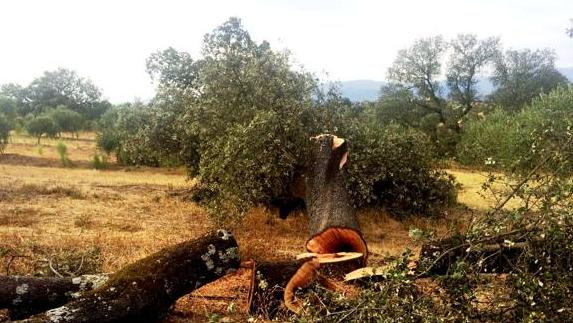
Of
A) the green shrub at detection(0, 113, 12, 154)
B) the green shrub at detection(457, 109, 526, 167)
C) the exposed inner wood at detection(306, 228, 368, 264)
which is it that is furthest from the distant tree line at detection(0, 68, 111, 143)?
the exposed inner wood at detection(306, 228, 368, 264)

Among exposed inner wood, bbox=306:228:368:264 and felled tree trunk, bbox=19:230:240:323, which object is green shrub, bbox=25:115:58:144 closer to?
exposed inner wood, bbox=306:228:368:264

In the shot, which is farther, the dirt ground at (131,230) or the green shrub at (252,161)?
the green shrub at (252,161)

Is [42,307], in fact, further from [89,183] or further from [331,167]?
[89,183]

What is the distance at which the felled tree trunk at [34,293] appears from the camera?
6.83 m

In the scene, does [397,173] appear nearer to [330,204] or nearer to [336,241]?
[330,204]

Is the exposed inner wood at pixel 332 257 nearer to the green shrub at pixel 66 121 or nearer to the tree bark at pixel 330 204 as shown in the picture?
the tree bark at pixel 330 204

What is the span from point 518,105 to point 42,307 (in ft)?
171

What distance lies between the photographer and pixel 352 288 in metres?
8.96

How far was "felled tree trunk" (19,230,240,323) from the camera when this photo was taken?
253 inches

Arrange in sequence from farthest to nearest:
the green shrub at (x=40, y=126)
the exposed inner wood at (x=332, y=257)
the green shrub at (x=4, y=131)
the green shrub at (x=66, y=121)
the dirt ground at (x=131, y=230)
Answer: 1. the green shrub at (x=66, y=121)
2. the green shrub at (x=40, y=126)
3. the green shrub at (x=4, y=131)
4. the exposed inner wood at (x=332, y=257)
5. the dirt ground at (x=131, y=230)

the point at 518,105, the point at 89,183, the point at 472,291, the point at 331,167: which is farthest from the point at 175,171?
the point at 518,105

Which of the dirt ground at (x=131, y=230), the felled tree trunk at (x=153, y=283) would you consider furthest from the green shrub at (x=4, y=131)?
the felled tree trunk at (x=153, y=283)

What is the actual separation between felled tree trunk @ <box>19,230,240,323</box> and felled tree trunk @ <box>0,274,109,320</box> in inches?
25.4

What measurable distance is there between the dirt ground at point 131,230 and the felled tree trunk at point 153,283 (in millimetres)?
762
